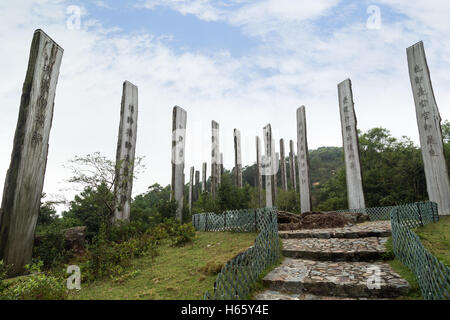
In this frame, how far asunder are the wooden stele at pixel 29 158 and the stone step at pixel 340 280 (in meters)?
5.29

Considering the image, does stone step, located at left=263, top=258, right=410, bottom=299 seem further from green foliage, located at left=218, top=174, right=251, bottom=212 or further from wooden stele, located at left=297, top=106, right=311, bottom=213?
wooden stele, located at left=297, top=106, right=311, bottom=213

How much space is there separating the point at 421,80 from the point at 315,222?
281 inches

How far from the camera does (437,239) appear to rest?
569cm

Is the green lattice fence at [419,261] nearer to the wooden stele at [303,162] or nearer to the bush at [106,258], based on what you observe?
the bush at [106,258]

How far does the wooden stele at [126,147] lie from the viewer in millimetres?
8227

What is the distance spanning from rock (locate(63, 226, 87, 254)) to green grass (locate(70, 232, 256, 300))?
1.90m

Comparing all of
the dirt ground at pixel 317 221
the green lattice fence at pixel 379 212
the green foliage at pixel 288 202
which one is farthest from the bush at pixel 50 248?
the green foliage at pixel 288 202

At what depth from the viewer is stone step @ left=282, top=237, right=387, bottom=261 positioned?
4.95 metres

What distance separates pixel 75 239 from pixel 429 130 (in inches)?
502

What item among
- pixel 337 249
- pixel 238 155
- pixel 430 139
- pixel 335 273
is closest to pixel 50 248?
pixel 335 273

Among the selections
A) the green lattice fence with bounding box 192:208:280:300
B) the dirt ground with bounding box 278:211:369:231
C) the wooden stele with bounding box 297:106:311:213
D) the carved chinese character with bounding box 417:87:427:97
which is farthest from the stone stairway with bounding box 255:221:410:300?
the carved chinese character with bounding box 417:87:427:97

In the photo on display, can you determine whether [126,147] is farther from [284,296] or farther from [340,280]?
[340,280]
